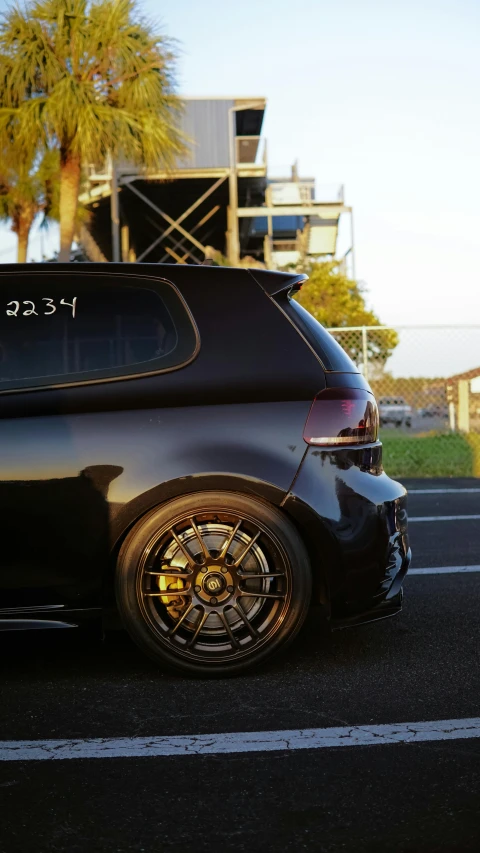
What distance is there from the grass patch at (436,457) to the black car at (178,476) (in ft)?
29.3

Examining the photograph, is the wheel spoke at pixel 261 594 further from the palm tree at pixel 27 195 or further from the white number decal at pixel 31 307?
the palm tree at pixel 27 195

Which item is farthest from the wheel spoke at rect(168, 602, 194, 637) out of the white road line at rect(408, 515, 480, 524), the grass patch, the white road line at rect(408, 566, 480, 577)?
the grass patch

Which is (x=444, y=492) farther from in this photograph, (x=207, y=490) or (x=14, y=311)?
(x=14, y=311)

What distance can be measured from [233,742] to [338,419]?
4.46ft

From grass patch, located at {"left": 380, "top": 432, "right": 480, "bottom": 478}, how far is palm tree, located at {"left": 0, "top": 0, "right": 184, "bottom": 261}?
7.23 m

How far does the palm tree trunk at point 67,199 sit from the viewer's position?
733 inches

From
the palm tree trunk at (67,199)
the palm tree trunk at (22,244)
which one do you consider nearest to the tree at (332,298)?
the palm tree trunk at (22,244)

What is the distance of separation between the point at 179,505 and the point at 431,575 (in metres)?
2.60

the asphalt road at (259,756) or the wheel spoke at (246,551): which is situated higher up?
the wheel spoke at (246,551)

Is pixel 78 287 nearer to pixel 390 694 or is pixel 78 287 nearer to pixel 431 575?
pixel 390 694

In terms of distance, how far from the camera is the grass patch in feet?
43.2

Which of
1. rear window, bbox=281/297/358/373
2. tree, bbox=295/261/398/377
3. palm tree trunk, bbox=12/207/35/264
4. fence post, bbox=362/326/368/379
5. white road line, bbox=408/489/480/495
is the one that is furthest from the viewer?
tree, bbox=295/261/398/377

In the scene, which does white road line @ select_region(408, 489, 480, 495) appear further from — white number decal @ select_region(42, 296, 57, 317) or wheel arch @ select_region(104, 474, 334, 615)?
white number decal @ select_region(42, 296, 57, 317)

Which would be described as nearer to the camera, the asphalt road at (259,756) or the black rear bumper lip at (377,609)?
the asphalt road at (259,756)
